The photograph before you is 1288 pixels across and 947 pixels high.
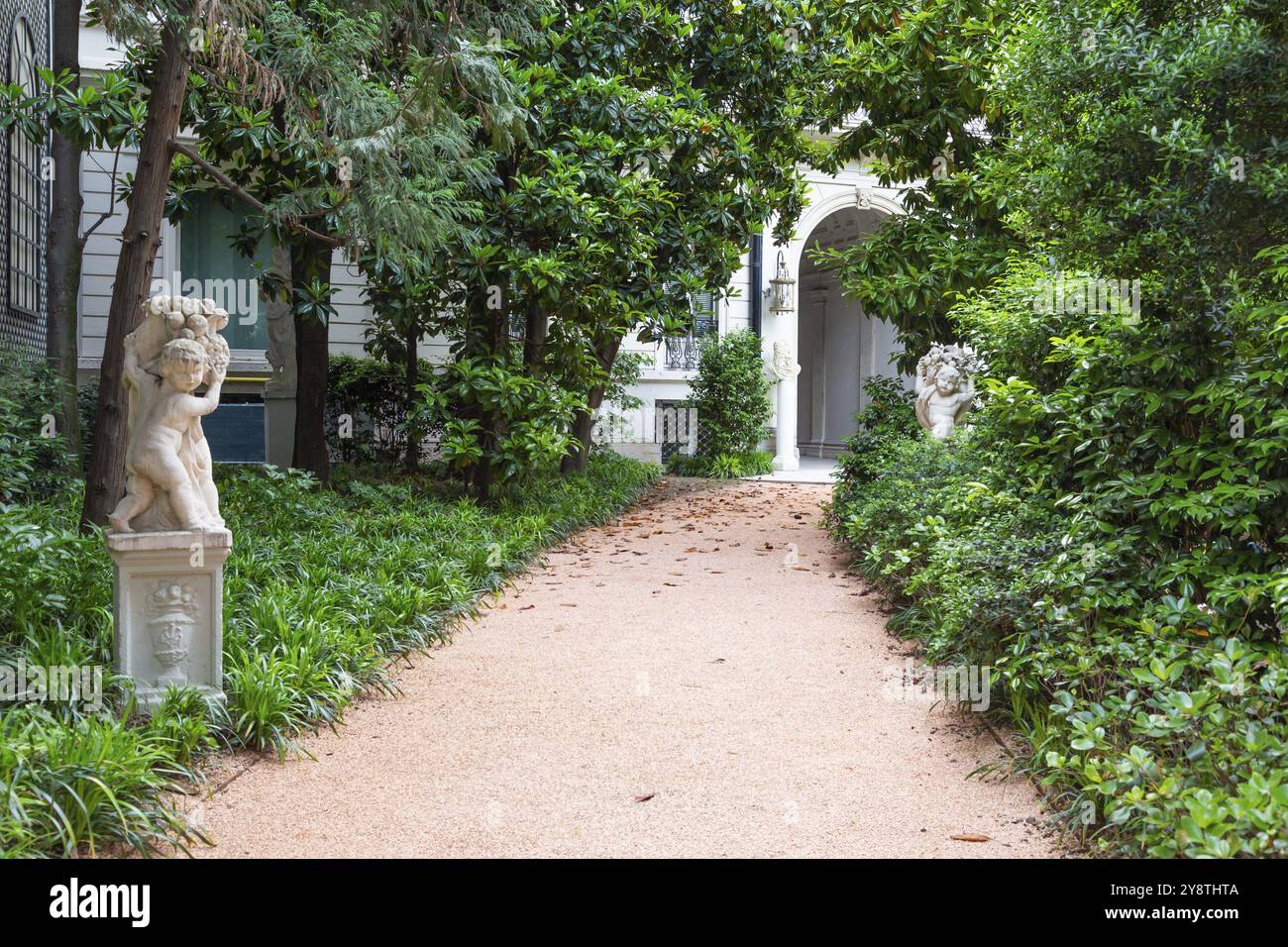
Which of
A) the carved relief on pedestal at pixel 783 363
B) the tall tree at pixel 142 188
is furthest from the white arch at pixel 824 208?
the tall tree at pixel 142 188

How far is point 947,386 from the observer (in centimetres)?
916

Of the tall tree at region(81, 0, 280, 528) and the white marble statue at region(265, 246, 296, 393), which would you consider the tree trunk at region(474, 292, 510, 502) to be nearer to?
A: the white marble statue at region(265, 246, 296, 393)

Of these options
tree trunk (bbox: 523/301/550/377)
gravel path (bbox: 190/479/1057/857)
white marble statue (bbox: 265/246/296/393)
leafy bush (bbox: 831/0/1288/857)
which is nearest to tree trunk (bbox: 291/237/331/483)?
tree trunk (bbox: 523/301/550/377)

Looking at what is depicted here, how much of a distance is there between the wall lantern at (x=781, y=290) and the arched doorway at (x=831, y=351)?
4294 millimetres

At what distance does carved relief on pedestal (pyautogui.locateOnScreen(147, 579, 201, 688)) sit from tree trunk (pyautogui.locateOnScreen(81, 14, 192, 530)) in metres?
2.26

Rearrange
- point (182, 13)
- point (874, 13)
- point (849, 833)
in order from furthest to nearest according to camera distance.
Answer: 1. point (874, 13)
2. point (182, 13)
3. point (849, 833)

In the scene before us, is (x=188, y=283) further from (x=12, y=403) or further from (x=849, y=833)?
(x=849, y=833)

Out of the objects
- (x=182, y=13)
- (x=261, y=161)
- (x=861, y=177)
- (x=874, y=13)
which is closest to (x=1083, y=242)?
(x=182, y=13)

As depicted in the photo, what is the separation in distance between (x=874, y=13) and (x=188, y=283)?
10368mm

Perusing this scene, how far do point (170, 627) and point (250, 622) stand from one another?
84 cm

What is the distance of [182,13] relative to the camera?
657 cm

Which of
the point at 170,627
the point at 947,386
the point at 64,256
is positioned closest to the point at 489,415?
the point at 64,256

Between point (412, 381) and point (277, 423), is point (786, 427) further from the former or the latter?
point (277, 423)

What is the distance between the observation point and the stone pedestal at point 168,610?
440cm
